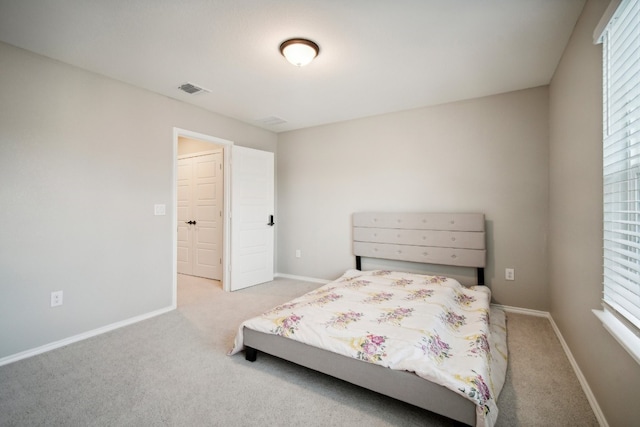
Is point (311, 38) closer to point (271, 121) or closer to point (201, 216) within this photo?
point (271, 121)

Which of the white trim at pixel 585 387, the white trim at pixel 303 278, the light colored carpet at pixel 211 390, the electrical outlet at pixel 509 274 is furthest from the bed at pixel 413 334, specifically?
the white trim at pixel 303 278

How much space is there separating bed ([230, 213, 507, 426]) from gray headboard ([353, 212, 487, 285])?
0.5 inches

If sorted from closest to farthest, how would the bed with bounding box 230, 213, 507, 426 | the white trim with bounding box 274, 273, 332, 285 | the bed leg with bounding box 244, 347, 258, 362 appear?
the bed with bounding box 230, 213, 507, 426
the bed leg with bounding box 244, 347, 258, 362
the white trim with bounding box 274, 273, 332, 285

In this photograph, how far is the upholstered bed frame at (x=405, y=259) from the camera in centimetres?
150

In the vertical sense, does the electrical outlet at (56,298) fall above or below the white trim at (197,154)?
below

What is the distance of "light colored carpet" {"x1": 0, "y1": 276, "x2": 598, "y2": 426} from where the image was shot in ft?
5.19

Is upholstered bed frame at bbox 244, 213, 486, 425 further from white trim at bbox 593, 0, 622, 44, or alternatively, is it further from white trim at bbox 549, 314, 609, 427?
white trim at bbox 593, 0, 622, 44

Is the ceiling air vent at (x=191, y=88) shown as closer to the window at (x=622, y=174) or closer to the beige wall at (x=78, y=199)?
the beige wall at (x=78, y=199)

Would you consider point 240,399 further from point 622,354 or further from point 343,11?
point 343,11

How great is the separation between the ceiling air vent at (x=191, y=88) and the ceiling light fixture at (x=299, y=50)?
1.21 metres

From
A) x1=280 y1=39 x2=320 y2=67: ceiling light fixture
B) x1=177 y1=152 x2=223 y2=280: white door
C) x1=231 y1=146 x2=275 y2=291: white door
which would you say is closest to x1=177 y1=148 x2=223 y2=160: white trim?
x1=177 y1=152 x2=223 y2=280: white door

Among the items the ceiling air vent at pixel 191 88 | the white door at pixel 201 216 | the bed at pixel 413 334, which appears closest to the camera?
the bed at pixel 413 334

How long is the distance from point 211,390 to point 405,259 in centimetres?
259

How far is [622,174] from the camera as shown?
1.42m
